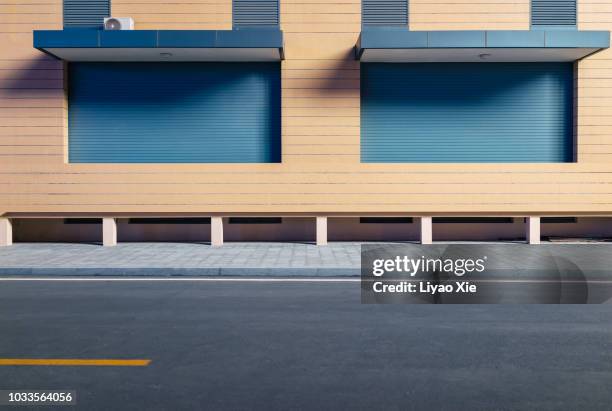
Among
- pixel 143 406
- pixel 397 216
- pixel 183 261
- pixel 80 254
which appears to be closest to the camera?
pixel 143 406

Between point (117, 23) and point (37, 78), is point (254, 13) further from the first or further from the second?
point (37, 78)

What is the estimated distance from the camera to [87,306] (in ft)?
23.7

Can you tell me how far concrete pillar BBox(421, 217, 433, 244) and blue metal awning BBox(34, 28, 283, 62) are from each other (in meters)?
6.26

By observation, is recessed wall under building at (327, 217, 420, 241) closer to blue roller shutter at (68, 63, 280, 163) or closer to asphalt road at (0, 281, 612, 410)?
blue roller shutter at (68, 63, 280, 163)

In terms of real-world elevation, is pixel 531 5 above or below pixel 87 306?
above

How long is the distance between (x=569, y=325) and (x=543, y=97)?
11520mm

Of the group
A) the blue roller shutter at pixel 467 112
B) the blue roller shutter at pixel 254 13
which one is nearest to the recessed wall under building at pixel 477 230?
the blue roller shutter at pixel 467 112

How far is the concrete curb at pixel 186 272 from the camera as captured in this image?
10094 millimetres

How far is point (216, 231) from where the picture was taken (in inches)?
590

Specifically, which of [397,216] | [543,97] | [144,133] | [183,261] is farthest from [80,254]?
[543,97]

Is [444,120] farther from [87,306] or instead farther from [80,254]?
[87,306]

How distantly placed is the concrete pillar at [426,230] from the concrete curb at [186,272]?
17.9 feet

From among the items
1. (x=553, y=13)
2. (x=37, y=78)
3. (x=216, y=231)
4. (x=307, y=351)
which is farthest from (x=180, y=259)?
(x=553, y=13)

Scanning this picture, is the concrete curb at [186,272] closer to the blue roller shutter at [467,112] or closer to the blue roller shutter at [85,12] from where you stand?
the blue roller shutter at [467,112]
